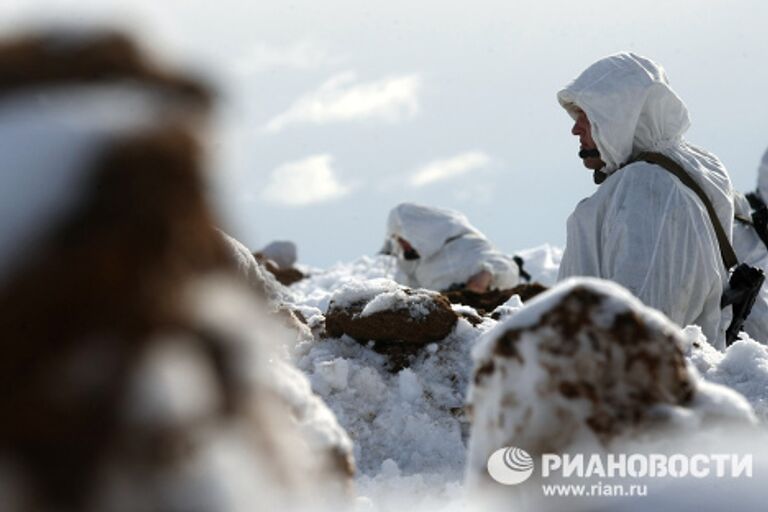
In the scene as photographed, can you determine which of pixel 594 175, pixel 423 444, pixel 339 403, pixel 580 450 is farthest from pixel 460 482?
pixel 594 175

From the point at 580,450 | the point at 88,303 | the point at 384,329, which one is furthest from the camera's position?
the point at 384,329

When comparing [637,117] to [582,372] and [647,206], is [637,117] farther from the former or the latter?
[582,372]

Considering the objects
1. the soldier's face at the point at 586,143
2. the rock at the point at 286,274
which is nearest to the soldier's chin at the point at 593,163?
the soldier's face at the point at 586,143

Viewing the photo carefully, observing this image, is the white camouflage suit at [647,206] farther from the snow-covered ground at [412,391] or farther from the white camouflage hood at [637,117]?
the snow-covered ground at [412,391]

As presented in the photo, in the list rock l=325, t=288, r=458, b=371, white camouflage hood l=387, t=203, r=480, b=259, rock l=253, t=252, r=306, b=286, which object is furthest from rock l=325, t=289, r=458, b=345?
rock l=253, t=252, r=306, b=286

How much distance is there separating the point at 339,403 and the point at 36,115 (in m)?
2.85

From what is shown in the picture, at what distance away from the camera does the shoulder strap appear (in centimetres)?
614

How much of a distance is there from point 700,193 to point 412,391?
9.69 feet

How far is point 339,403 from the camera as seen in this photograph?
3939 mm

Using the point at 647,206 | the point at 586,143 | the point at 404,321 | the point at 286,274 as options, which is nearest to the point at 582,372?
the point at 404,321

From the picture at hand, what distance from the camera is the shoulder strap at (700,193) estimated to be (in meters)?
6.14

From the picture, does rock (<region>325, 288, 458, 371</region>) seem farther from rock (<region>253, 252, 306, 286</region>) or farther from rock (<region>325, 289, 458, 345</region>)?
rock (<region>253, 252, 306, 286</region>)

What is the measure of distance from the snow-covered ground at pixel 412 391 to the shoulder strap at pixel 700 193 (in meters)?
1.95

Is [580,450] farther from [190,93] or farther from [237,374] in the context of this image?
[190,93]
